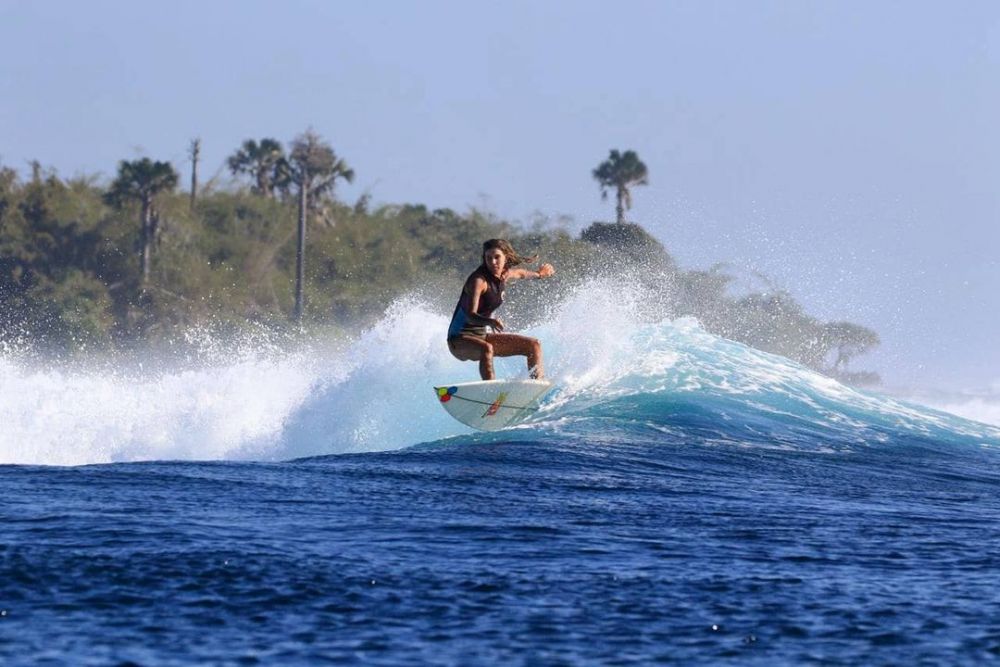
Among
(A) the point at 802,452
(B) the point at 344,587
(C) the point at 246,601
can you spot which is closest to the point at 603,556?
(B) the point at 344,587

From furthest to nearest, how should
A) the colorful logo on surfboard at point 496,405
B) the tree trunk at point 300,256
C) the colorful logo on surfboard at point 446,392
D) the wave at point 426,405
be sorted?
1. the tree trunk at point 300,256
2. the wave at point 426,405
3. the colorful logo on surfboard at point 496,405
4. the colorful logo on surfboard at point 446,392

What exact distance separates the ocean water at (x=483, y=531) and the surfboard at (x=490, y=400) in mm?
233

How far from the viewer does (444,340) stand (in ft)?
63.1

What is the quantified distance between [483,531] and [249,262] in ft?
209

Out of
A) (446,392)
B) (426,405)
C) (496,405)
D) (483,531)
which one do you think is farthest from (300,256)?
(483,531)

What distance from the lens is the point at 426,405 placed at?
701 inches

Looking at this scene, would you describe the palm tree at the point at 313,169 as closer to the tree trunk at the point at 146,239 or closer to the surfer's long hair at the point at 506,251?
the tree trunk at the point at 146,239

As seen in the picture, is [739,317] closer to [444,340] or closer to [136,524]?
[444,340]

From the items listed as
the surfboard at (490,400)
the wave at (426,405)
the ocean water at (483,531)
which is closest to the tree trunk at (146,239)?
the wave at (426,405)

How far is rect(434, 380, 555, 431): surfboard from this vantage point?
50.8 ft

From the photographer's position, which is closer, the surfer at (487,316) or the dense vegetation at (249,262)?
the surfer at (487,316)

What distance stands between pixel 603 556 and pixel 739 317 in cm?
6340

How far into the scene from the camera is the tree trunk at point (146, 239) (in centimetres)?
6525

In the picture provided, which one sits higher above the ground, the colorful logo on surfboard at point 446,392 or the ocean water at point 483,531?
the colorful logo on surfboard at point 446,392
